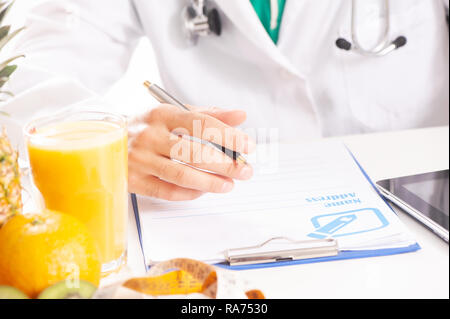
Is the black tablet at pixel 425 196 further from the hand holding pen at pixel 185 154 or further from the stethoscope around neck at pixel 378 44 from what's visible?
the stethoscope around neck at pixel 378 44

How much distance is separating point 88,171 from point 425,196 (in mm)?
421

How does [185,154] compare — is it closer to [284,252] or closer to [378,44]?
[284,252]

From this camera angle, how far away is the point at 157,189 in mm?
635

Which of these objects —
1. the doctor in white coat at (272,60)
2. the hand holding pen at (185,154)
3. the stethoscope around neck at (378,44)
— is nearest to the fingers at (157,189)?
the hand holding pen at (185,154)

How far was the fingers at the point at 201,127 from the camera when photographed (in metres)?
0.58

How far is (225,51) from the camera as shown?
3.35ft

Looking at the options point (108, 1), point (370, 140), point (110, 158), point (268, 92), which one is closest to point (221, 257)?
point (110, 158)

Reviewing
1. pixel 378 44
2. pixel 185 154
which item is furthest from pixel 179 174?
pixel 378 44

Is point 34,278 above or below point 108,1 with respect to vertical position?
below

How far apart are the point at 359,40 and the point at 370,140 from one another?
24 cm

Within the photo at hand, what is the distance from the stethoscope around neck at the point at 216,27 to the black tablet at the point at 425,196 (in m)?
0.36

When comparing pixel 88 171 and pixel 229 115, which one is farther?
pixel 229 115

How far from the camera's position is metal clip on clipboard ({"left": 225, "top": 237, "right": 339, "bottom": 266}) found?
0.50 m
